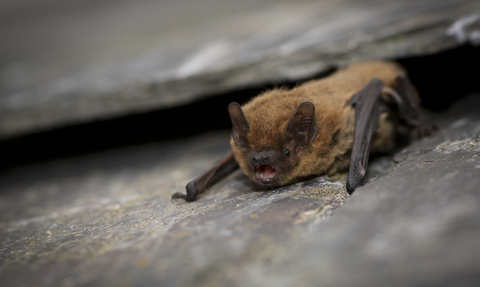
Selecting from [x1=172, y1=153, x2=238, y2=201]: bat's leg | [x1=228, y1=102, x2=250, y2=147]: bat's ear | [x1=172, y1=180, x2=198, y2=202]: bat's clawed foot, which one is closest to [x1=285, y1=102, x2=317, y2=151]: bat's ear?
[x1=228, y1=102, x2=250, y2=147]: bat's ear

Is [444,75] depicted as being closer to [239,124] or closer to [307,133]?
[307,133]

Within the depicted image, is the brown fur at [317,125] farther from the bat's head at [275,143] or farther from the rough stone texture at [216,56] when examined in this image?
the rough stone texture at [216,56]

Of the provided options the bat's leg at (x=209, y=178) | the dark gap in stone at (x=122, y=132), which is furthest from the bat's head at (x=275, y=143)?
the dark gap in stone at (x=122, y=132)

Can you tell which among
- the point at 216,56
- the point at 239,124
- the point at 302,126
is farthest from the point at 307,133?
the point at 216,56

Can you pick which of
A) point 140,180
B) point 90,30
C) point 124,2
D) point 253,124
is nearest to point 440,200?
point 253,124

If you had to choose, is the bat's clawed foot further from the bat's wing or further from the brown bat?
the bat's wing

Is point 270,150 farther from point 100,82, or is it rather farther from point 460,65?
point 460,65
